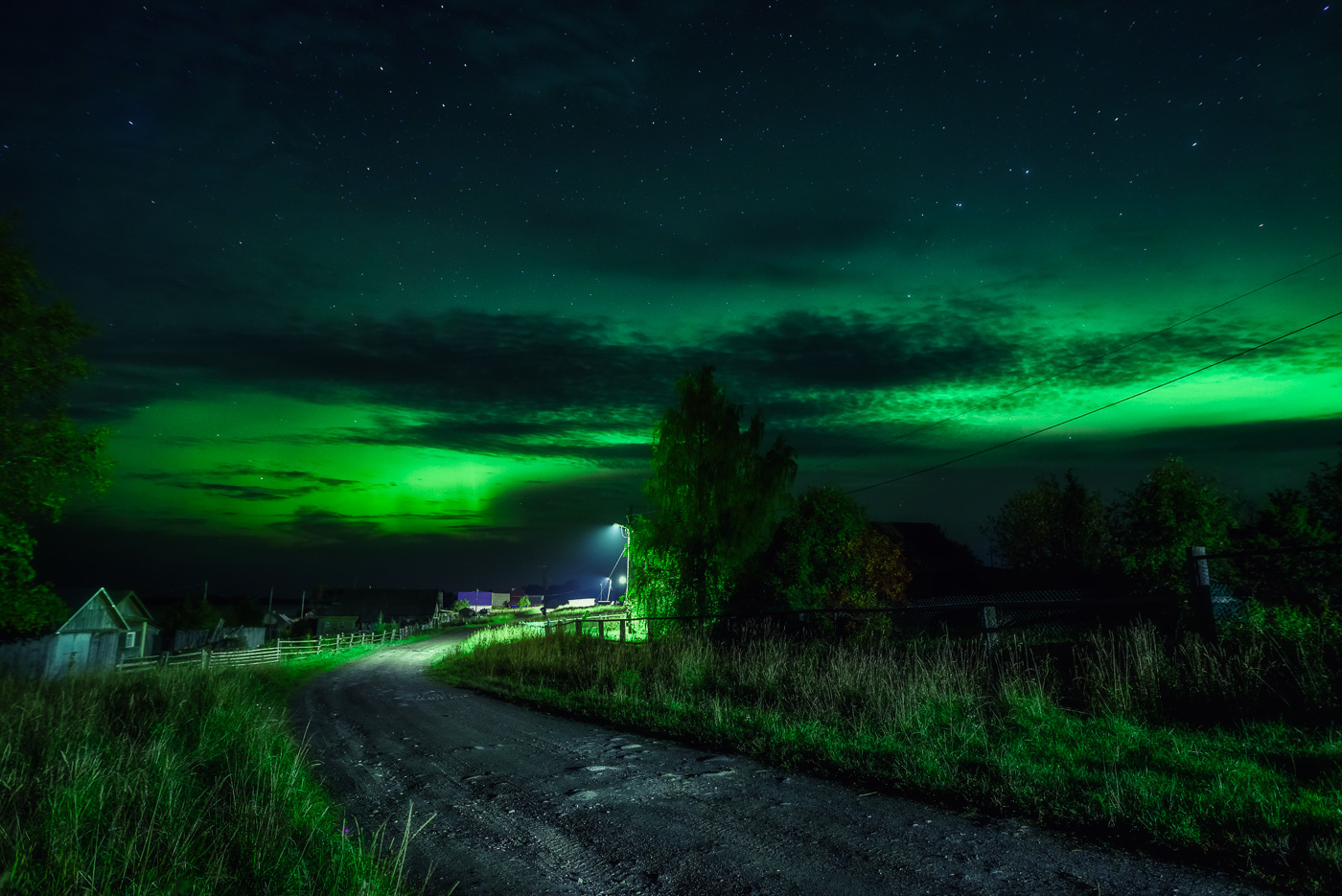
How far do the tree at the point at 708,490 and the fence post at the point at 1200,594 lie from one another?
1557 cm

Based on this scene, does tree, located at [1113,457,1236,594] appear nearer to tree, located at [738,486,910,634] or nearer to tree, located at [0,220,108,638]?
tree, located at [738,486,910,634]

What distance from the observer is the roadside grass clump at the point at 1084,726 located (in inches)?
185

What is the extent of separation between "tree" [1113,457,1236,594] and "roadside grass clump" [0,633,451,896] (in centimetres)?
3285

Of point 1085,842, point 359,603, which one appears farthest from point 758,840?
point 359,603

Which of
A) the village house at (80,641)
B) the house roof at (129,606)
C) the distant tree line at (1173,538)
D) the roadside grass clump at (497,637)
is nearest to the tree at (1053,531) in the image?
the distant tree line at (1173,538)

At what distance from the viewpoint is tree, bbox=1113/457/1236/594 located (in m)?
28.9

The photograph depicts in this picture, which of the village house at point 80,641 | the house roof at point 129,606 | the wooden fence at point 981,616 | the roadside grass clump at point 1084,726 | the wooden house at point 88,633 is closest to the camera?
the roadside grass clump at point 1084,726

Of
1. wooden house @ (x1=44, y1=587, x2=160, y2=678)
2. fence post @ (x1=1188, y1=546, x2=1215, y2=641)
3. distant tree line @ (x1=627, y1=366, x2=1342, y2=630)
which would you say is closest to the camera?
fence post @ (x1=1188, y1=546, x2=1215, y2=641)

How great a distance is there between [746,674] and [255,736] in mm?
6762

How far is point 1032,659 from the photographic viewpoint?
9.54 m

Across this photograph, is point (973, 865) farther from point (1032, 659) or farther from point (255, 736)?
point (255, 736)

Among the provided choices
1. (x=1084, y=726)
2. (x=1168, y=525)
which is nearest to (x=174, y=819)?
(x=1084, y=726)

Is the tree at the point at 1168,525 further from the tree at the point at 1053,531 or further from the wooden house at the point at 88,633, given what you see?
the wooden house at the point at 88,633

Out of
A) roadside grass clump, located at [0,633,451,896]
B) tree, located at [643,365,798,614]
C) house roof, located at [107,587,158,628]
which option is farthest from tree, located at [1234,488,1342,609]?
house roof, located at [107,587,158,628]
